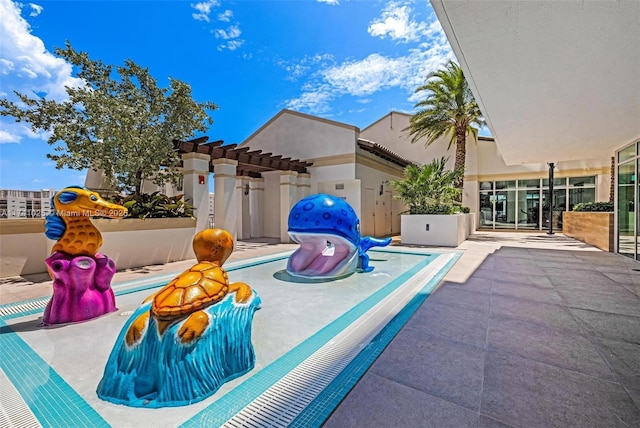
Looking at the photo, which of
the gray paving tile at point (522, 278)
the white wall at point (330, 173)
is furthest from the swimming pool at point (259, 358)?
the white wall at point (330, 173)

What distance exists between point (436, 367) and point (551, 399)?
908mm

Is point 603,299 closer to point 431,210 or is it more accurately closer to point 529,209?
point 431,210

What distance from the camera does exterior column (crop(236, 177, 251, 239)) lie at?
16.8 metres

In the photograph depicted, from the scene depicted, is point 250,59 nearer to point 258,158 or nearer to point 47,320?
point 258,158

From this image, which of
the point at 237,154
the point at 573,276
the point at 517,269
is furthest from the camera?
the point at 237,154

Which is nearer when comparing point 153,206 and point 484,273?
point 484,273

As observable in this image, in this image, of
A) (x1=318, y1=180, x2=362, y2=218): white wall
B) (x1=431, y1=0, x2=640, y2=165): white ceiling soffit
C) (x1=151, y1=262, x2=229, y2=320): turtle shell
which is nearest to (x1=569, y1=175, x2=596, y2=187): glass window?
(x1=431, y1=0, x2=640, y2=165): white ceiling soffit

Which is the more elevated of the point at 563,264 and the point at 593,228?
the point at 593,228

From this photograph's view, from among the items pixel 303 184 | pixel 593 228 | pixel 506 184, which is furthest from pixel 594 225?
pixel 303 184

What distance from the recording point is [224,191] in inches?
456

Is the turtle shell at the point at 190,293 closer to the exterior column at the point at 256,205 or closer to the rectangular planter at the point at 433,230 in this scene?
the rectangular planter at the point at 433,230

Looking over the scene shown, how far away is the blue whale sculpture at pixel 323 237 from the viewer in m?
6.75

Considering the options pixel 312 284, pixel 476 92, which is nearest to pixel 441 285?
pixel 312 284

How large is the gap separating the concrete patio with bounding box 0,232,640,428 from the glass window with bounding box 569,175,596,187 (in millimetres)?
17690
